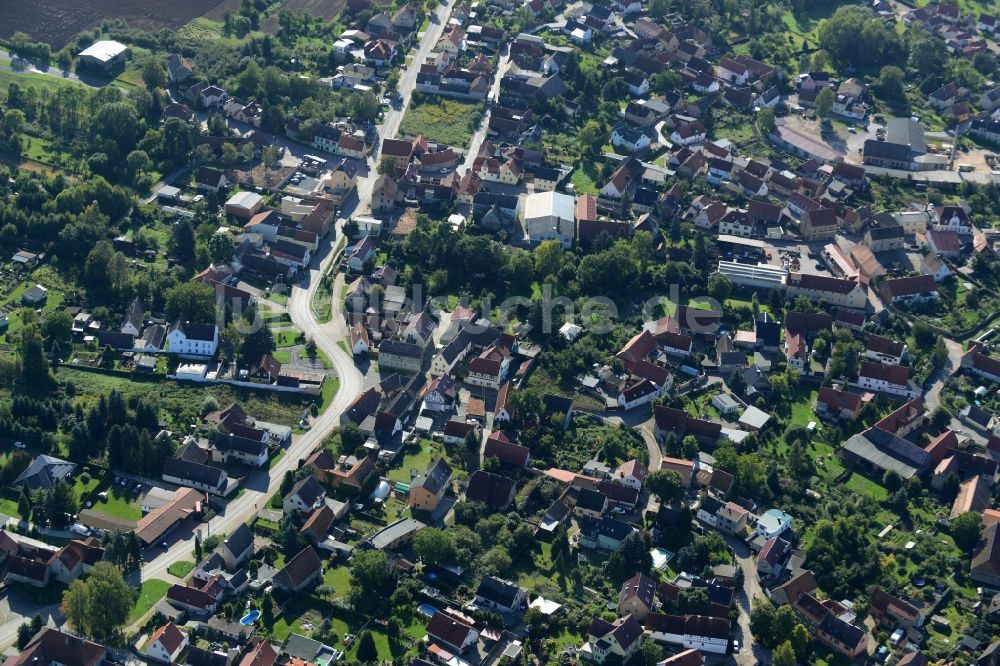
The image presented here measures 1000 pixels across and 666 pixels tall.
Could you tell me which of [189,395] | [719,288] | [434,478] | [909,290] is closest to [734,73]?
[909,290]

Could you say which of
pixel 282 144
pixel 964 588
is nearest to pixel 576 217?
pixel 282 144

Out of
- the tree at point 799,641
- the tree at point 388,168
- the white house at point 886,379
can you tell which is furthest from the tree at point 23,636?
the white house at point 886,379

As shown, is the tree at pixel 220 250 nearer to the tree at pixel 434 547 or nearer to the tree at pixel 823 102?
the tree at pixel 434 547

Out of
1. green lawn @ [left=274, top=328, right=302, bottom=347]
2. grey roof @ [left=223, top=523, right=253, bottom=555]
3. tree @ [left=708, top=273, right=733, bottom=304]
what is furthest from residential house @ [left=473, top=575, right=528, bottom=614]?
tree @ [left=708, top=273, right=733, bottom=304]

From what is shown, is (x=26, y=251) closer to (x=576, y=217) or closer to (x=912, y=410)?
(x=576, y=217)

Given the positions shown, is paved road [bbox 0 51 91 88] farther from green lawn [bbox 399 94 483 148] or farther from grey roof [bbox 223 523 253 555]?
grey roof [bbox 223 523 253 555]

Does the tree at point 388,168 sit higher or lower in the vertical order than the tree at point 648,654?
higher

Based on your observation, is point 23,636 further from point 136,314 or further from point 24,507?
point 136,314
